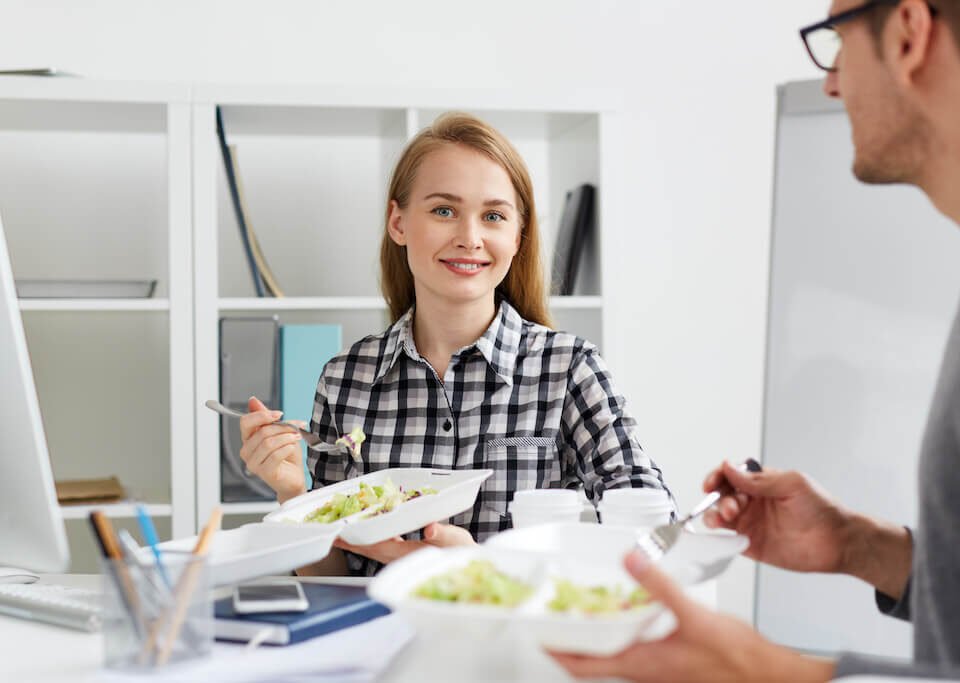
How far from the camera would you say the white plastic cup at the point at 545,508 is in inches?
48.2

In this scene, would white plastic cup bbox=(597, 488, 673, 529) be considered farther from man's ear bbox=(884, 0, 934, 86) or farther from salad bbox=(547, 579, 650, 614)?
man's ear bbox=(884, 0, 934, 86)

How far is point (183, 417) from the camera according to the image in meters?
2.36

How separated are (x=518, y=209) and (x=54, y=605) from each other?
1167mm

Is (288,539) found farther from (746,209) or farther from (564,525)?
(746,209)

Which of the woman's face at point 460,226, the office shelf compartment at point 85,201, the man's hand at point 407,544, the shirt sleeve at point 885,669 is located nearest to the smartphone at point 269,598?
the man's hand at point 407,544

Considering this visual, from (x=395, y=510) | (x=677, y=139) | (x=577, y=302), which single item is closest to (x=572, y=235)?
(x=577, y=302)

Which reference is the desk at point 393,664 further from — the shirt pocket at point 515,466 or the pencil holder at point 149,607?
the shirt pocket at point 515,466

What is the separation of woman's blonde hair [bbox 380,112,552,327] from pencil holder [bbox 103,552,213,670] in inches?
45.8

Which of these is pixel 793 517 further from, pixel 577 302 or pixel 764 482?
pixel 577 302

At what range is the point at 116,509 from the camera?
7.75 feet

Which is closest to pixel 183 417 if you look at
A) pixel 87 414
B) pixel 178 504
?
pixel 178 504

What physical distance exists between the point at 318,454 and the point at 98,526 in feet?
3.31

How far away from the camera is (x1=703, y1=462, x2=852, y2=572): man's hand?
1315mm

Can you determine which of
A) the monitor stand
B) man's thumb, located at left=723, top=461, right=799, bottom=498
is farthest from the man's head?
the monitor stand
